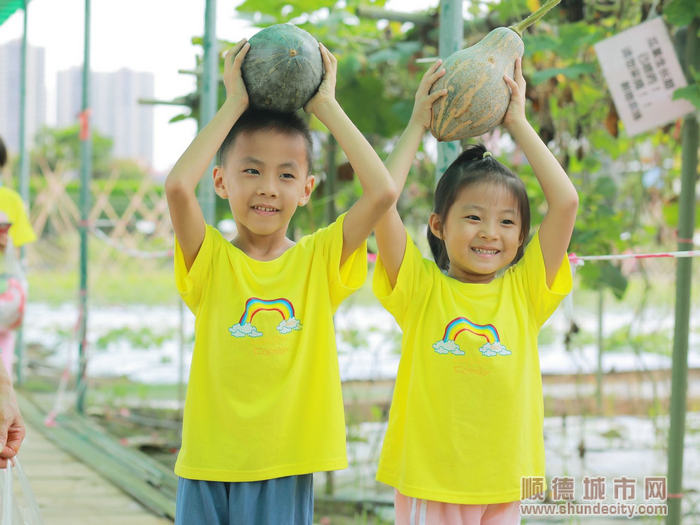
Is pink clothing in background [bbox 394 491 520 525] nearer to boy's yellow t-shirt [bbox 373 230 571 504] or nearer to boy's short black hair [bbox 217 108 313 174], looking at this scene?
boy's yellow t-shirt [bbox 373 230 571 504]

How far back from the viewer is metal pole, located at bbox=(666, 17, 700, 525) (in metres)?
2.70

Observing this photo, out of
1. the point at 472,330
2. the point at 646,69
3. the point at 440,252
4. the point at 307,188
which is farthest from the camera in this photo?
the point at 646,69

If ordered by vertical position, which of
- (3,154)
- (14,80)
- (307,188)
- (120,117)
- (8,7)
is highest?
(120,117)

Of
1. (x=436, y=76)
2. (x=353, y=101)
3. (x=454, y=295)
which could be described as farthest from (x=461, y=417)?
(x=353, y=101)

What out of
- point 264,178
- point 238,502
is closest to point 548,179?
point 264,178

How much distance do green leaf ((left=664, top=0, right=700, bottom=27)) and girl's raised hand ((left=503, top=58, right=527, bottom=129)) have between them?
3.25ft

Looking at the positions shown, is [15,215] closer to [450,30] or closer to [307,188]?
[307,188]

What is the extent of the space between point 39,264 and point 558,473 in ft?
42.8

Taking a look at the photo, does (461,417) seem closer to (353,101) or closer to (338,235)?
(338,235)

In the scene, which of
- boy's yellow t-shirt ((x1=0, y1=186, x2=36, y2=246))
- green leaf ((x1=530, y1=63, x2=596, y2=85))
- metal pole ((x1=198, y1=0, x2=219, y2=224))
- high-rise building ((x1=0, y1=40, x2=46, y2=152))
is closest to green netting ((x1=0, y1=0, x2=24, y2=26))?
high-rise building ((x1=0, y1=40, x2=46, y2=152))

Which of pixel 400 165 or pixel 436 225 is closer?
pixel 400 165

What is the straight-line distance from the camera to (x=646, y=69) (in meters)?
2.76

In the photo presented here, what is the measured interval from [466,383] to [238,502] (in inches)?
21.5

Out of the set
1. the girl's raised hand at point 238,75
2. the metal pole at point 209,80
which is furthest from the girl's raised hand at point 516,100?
the metal pole at point 209,80
